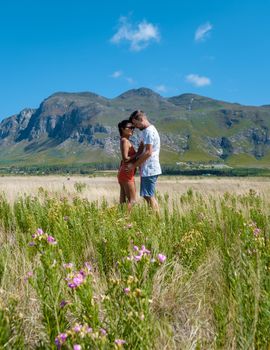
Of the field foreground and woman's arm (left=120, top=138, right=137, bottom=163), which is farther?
woman's arm (left=120, top=138, right=137, bottom=163)

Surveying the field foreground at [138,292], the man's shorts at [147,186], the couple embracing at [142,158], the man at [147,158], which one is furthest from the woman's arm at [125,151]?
the field foreground at [138,292]

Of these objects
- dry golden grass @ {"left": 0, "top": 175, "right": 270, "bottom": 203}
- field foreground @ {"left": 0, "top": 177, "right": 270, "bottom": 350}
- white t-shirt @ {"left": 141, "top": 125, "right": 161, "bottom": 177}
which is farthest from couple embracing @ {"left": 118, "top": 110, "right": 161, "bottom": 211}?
field foreground @ {"left": 0, "top": 177, "right": 270, "bottom": 350}

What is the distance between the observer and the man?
7.41m

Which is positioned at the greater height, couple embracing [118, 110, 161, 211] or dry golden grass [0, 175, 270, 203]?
couple embracing [118, 110, 161, 211]

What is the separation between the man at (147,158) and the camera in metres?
7.41

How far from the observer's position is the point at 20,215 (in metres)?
5.86

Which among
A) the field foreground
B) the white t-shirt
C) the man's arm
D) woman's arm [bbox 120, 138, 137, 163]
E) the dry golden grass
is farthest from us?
the dry golden grass

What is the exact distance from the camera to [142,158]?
7340mm

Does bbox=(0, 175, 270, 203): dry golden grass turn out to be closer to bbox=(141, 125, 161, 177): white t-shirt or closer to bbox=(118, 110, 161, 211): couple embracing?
bbox=(118, 110, 161, 211): couple embracing

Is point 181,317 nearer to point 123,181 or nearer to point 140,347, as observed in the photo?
point 140,347

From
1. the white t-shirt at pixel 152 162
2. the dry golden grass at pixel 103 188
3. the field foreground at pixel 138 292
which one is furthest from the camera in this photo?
the dry golden grass at pixel 103 188

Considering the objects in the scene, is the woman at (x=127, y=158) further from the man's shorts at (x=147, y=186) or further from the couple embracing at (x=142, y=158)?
the man's shorts at (x=147, y=186)

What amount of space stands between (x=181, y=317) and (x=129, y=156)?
18.1 ft

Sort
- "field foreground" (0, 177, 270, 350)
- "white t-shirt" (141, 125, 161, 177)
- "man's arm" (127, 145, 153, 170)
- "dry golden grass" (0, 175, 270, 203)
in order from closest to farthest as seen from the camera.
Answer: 1. "field foreground" (0, 177, 270, 350)
2. "man's arm" (127, 145, 153, 170)
3. "white t-shirt" (141, 125, 161, 177)
4. "dry golden grass" (0, 175, 270, 203)
